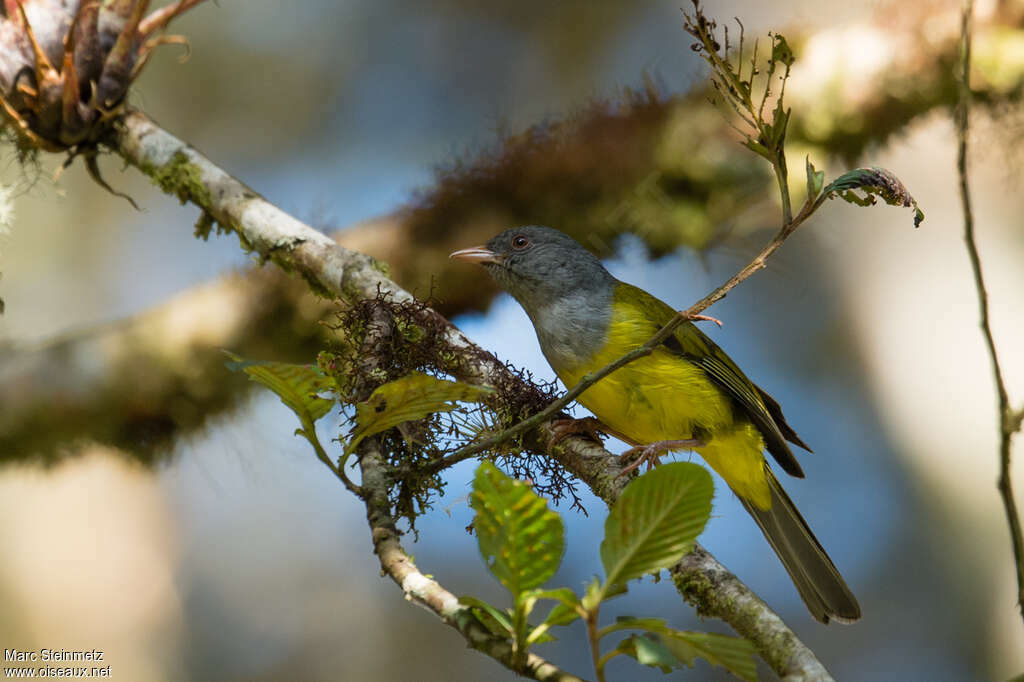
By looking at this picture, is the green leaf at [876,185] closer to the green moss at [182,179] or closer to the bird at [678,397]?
the bird at [678,397]

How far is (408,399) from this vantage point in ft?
5.91

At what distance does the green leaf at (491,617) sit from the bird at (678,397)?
1.50 metres

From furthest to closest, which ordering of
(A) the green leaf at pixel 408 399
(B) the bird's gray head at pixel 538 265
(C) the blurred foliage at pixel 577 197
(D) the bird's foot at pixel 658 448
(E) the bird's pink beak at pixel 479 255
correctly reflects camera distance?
(C) the blurred foliage at pixel 577 197 → (E) the bird's pink beak at pixel 479 255 → (B) the bird's gray head at pixel 538 265 → (D) the bird's foot at pixel 658 448 → (A) the green leaf at pixel 408 399

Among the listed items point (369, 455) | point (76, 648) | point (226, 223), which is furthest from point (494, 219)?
point (76, 648)

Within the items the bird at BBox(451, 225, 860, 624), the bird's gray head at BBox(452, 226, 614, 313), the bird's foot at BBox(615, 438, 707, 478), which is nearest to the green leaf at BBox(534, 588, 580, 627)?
the bird's foot at BBox(615, 438, 707, 478)

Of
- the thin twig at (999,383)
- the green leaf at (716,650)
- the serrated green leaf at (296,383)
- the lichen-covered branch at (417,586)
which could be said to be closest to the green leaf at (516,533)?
the lichen-covered branch at (417,586)

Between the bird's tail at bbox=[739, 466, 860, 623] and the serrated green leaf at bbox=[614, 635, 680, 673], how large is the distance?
6.00ft

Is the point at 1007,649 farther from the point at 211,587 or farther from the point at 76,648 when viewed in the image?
the point at 76,648

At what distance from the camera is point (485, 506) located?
1.53 metres

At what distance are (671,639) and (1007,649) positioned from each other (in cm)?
637

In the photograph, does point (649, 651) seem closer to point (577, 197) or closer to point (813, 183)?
point (813, 183)

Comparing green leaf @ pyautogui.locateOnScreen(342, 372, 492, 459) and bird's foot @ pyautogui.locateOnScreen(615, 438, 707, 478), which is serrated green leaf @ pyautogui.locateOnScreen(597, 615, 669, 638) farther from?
bird's foot @ pyautogui.locateOnScreen(615, 438, 707, 478)

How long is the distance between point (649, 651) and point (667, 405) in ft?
6.25

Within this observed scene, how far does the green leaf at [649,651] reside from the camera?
4.48 ft
